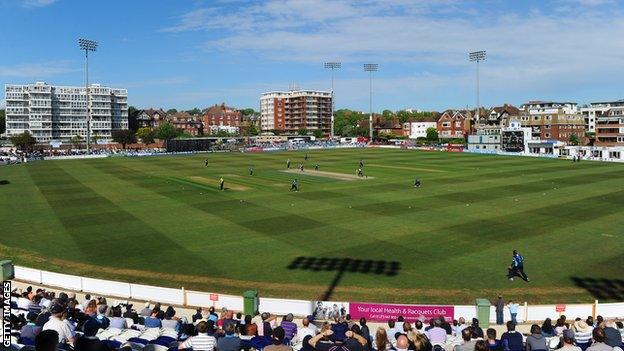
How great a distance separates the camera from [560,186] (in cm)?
5244

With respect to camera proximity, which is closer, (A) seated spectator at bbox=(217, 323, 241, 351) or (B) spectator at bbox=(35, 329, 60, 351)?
(B) spectator at bbox=(35, 329, 60, 351)

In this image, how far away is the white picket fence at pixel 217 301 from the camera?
18031 mm

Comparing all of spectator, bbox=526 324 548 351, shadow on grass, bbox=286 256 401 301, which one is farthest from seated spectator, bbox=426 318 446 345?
shadow on grass, bbox=286 256 401 301

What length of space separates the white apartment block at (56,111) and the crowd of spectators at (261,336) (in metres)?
164

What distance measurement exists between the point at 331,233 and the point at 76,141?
142 meters

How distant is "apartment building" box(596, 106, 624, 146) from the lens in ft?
384

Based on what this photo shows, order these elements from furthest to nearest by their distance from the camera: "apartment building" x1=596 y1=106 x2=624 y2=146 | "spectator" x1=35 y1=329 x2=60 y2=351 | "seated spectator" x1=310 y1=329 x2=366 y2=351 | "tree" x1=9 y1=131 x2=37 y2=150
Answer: "tree" x1=9 y1=131 x2=37 y2=150, "apartment building" x1=596 y1=106 x2=624 y2=146, "seated spectator" x1=310 y1=329 x2=366 y2=351, "spectator" x1=35 y1=329 x2=60 y2=351

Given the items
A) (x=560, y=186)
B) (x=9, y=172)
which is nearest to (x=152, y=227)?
(x=560, y=186)

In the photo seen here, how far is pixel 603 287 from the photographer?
72.8 feet

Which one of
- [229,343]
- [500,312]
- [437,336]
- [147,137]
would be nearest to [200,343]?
[229,343]

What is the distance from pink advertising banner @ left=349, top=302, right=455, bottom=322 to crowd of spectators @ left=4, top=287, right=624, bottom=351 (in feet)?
4.79

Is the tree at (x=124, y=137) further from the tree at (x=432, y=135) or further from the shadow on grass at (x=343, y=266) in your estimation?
the shadow on grass at (x=343, y=266)

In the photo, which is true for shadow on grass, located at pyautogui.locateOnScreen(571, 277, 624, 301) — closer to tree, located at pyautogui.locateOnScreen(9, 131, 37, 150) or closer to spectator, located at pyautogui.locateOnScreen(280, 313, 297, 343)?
spectator, located at pyautogui.locateOnScreen(280, 313, 297, 343)

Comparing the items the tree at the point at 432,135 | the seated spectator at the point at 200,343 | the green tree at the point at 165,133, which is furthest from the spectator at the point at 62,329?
the green tree at the point at 165,133
